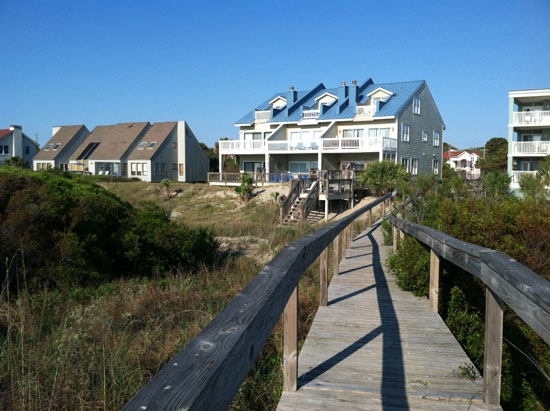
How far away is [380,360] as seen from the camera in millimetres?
4102

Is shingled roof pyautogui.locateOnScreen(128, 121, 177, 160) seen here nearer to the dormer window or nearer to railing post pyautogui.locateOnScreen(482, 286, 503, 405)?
the dormer window

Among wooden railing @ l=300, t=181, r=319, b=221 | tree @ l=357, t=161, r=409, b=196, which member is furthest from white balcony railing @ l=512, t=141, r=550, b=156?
wooden railing @ l=300, t=181, r=319, b=221

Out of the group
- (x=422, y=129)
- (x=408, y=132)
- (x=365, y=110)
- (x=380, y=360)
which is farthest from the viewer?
(x=422, y=129)

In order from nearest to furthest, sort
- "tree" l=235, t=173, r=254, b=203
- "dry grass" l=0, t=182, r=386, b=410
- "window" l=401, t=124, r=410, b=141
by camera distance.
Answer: "dry grass" l=0, t=182, r=386, b=410 < "tree" l=235, t=173, r=254, b=203 < "window" l=401, t=124, r=410, b=141

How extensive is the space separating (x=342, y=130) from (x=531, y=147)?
14953 millimetres

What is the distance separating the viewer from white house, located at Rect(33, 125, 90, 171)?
53.9 m

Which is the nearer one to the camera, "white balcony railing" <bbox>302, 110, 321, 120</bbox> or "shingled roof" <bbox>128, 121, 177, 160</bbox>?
"white balcony railing" <bbox>302, 110, 321, 120</bbox>

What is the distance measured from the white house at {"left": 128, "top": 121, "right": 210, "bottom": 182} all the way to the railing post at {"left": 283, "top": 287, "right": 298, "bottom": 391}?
151 feet

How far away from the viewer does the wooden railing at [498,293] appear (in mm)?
2105

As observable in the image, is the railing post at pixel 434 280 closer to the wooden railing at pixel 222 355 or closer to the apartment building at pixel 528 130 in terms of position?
the wooden railing at pixel 222 355

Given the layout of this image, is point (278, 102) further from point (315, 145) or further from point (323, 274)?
point (323, 274)

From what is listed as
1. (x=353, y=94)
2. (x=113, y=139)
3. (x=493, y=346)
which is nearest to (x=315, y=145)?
(x=353, y=94)

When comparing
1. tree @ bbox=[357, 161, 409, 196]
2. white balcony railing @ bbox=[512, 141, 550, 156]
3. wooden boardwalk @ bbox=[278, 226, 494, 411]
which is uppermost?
white balcony railing @ bbox=[512, 141, 550, 156]

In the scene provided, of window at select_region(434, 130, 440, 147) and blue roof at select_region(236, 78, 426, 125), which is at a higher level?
blue roof at select_region(236, 78, 426, 125)
